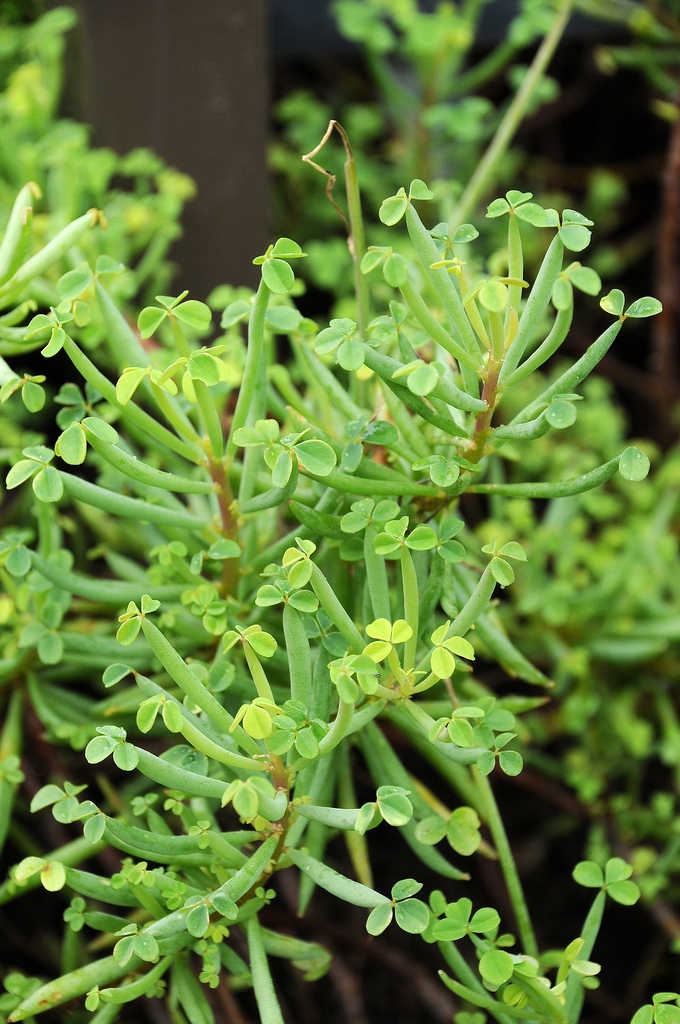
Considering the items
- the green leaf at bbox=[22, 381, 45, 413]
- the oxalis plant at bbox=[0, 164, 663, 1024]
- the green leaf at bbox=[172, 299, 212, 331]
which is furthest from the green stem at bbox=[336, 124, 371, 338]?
the green leaf at bbox=[22, 381, 45, 413]

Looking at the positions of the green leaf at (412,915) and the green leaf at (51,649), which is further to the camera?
the green leaf at (51,649)

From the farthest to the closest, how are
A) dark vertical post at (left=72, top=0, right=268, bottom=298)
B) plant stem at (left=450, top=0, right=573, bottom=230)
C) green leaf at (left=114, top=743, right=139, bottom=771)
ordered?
dark vertical post at (left=72, top=0, right=268, bottom=298), plant stem at (left=450, top=0, right=573, bottom=230), green leaf at (left=114, top=743, right=139, bottom=771)

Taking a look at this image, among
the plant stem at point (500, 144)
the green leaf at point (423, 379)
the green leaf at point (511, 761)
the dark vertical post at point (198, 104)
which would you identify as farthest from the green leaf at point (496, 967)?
the dark vertical post at point (198, 104)

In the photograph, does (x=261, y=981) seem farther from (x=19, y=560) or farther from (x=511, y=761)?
(x=19, y=560)

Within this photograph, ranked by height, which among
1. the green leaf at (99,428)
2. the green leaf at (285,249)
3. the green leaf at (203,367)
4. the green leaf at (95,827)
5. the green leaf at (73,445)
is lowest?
the green leaf at (95,827)

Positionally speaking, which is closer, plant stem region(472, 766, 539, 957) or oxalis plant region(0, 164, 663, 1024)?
oxalis plant region(0, 164, 663, 1024)

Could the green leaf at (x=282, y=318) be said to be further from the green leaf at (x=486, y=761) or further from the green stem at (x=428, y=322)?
the green leaf at (x=486, y=761)

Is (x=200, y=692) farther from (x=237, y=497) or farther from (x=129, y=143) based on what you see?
(x=129, y=143)

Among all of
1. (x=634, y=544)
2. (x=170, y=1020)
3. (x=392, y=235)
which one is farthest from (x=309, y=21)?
(x=170, y=1020)

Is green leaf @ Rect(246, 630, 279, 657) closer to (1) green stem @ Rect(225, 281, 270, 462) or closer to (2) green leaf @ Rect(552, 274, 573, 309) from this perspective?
(1) green stem @ Rect(225, 281, 270, 462)
